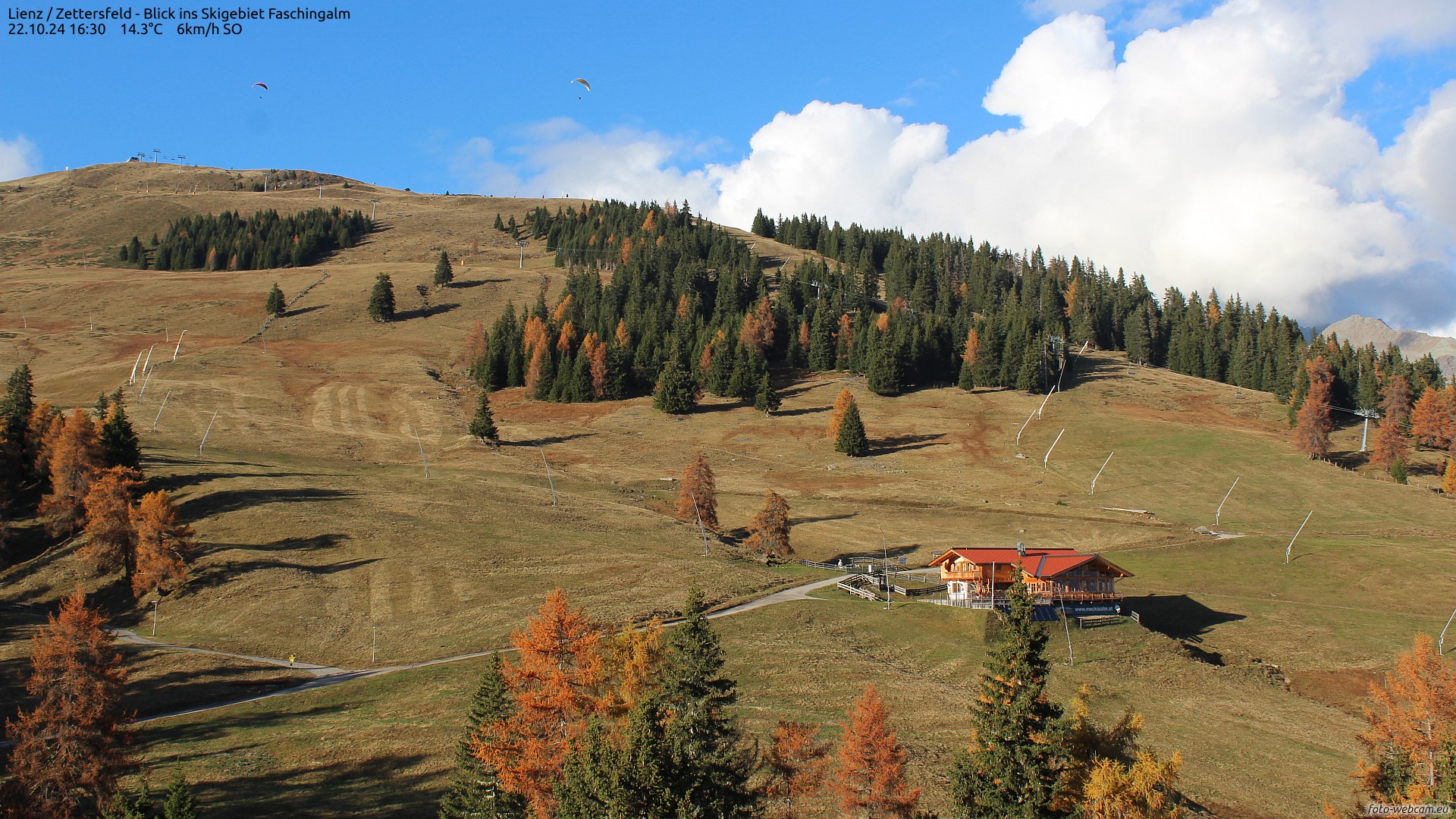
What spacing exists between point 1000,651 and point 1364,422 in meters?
150

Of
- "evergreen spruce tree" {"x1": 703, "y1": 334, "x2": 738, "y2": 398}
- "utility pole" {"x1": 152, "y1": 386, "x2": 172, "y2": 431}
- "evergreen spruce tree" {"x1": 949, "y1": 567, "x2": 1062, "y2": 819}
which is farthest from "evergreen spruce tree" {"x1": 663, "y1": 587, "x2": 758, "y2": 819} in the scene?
"evergreen spruce tree" {"x1": 703, "y1": 334, "x2": 738, "y2": 398}

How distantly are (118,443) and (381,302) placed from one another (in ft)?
363

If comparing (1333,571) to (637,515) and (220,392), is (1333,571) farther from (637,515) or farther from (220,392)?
(220,392)

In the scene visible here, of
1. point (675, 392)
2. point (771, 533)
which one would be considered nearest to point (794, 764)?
point (771, 533)

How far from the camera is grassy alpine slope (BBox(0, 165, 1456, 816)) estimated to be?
45.3 m

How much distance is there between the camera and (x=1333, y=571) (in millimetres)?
78375

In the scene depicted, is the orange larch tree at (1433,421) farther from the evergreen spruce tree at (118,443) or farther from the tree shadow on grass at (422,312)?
the tree shadow on grass at (422,312)

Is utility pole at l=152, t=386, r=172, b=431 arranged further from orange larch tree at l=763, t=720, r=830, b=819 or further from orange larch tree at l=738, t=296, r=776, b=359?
orange larch tree at l=763, t=720, r=830, b=819

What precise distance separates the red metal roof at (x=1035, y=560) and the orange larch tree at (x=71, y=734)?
54931 millimetres

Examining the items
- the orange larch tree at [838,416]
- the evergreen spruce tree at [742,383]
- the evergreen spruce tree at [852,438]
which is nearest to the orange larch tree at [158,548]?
the evergreen spruce tree at [852,438]

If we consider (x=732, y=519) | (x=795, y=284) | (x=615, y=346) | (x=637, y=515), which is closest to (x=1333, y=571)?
(x=732, y=519)

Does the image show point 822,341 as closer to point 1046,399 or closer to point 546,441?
point 1046,399

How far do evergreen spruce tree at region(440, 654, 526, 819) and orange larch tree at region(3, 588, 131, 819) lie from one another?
14182mm

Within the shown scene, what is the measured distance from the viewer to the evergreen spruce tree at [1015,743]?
29.4m
